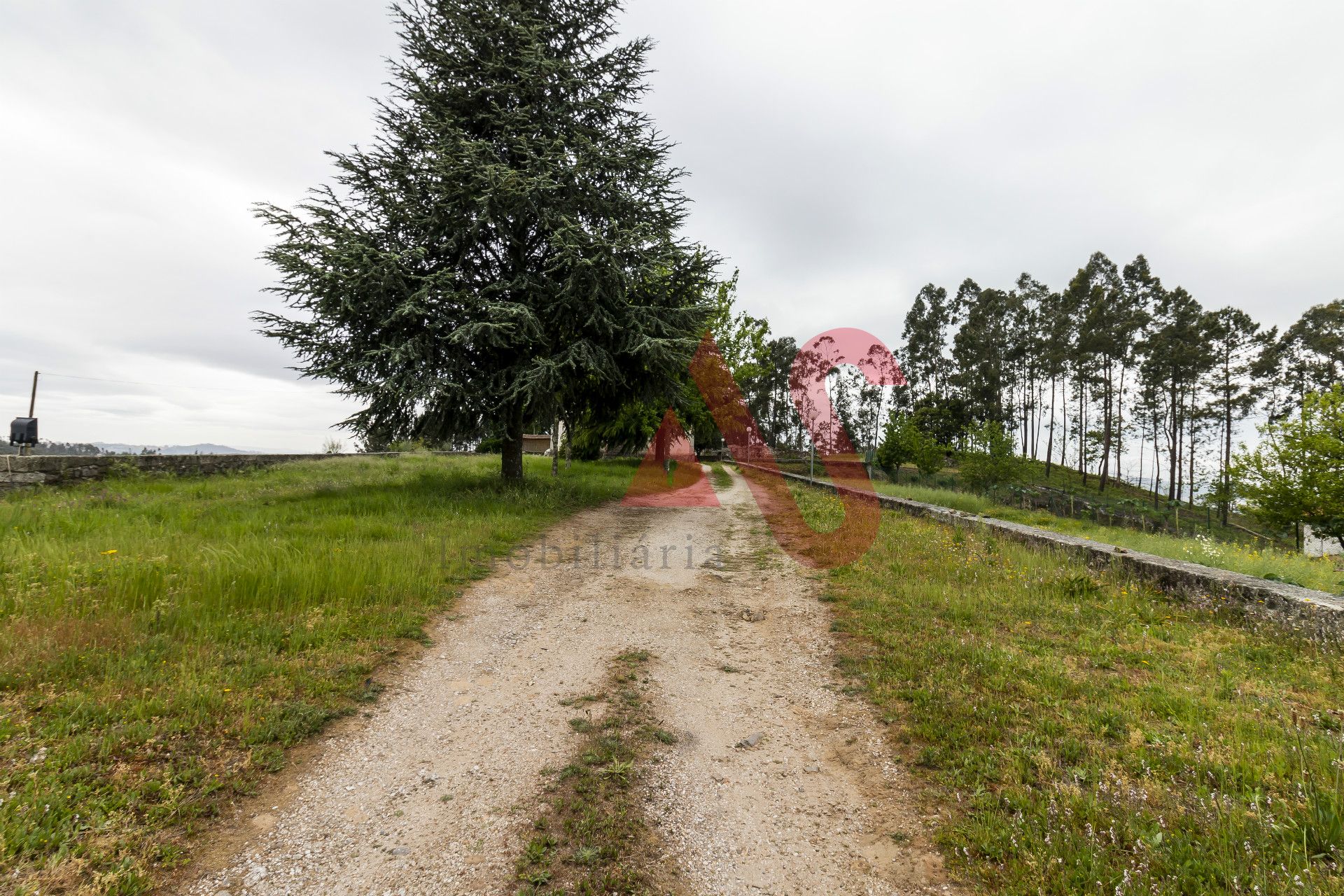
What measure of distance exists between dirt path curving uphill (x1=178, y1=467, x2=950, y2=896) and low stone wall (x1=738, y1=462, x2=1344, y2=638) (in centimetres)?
422

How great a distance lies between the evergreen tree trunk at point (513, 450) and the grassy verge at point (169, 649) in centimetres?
461

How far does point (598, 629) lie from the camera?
548 centimetres

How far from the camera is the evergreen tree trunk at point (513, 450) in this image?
13.5m

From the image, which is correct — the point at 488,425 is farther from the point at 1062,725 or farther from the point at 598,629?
the point at 1062,725

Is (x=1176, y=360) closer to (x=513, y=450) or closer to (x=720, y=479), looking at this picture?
(x=720, y=479)

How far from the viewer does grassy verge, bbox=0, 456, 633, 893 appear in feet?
7.97

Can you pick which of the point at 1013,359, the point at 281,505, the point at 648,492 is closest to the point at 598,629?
the point at 281,505

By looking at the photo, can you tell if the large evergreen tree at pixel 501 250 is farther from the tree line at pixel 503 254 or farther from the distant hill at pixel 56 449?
the distant hill at pixel 56 449

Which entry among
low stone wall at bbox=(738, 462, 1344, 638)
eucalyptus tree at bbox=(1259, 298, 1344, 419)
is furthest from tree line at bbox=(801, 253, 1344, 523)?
low stone wall at bbox=(738, 462, 1344, 638)

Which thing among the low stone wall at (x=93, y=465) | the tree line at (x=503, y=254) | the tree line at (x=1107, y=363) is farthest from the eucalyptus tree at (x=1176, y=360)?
the low stone wall at (x=93, y=465)

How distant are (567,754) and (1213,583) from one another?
7054mm

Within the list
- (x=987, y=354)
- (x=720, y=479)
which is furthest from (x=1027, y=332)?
(x=720, y=479)

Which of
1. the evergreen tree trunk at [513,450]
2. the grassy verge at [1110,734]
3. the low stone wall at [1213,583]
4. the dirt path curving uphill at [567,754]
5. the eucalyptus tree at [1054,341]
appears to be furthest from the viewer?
the eucalyptus tree at [1054,341]

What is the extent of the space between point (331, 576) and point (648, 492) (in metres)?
12.8
